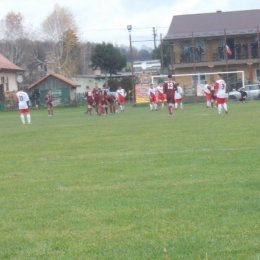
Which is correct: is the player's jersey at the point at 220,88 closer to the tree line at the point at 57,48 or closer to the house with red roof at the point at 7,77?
the house with red roof at the point at 7,77

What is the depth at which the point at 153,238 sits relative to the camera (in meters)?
5.71

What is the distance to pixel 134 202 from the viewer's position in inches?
290

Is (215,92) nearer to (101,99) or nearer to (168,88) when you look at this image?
(168,88)

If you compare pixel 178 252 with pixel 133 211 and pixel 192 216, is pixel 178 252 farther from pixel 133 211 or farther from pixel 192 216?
pixel 133 211

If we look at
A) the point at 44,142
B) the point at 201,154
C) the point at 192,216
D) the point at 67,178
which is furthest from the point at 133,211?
the point at 44,142

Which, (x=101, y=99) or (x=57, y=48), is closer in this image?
(x=101, y=99)

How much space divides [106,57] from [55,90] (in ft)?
60.7

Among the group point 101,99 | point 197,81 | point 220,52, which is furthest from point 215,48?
point 101,99

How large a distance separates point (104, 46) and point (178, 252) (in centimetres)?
7380

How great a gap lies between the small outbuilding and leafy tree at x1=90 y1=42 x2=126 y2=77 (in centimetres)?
1580

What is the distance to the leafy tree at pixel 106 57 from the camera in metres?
77.9

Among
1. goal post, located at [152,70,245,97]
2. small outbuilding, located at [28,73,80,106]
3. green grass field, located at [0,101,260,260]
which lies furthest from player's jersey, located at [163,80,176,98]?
small outbuilding, located at [28,73,80,106]

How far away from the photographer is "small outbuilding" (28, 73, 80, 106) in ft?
201

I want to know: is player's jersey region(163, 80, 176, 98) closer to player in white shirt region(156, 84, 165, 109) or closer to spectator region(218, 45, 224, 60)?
player in white shirt region(156, 84, 165, 109)
